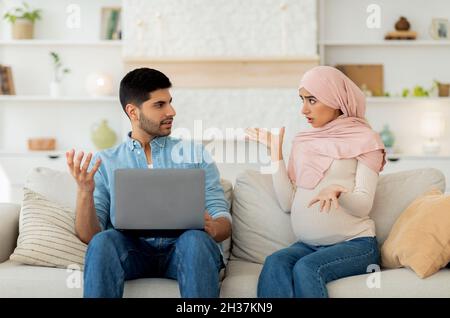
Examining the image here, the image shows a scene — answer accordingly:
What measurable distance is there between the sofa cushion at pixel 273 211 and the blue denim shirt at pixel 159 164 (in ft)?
0.45

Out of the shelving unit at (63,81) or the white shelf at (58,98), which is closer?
the white shelf at (58,98)

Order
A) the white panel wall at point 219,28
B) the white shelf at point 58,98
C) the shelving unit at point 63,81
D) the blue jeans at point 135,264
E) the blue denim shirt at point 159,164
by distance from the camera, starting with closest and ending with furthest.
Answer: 1. the blue jeans at point 135,264
2. the blue denim shirt at point 159,164
3. the white panel wall at point 219,28
4. the white shelf at point 58,98
5. the shelving unit at point 63,81

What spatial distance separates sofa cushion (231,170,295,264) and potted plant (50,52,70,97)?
3145 millimetres

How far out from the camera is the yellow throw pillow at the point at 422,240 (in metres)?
2.13

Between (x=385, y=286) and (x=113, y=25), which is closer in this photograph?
(x=385, y=286)

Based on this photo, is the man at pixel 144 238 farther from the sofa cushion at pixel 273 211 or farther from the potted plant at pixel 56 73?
the potted plant at pixel 56 73

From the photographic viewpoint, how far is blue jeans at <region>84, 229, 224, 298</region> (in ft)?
6.40

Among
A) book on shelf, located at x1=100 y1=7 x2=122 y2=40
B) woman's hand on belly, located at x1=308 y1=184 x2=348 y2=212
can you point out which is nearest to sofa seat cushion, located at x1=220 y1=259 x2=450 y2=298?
woman's hand on belly, located at x1=308 y1=184 x2=348 y2=212

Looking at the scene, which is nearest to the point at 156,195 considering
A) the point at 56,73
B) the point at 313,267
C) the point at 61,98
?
the point at 313,267

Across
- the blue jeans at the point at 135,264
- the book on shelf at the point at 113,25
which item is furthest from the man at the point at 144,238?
the book on shelf at the point at 113,25

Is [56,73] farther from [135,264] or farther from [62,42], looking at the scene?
[135,264]

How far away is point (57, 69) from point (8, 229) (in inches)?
127

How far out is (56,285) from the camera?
7.16 feet
